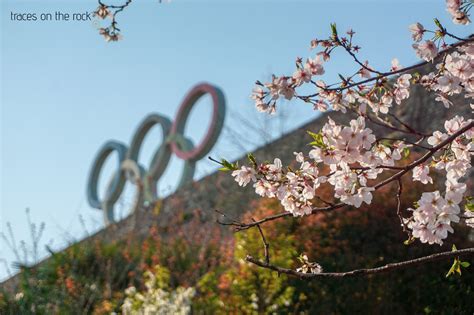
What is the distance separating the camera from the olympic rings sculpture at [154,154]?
15.1 m

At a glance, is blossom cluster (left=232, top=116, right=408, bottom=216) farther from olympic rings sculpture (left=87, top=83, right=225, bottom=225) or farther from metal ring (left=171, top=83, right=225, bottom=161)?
olympic rings sculpture (left=87, top=83, right=225, bottom=225)

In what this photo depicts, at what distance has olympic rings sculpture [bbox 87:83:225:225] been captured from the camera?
49.5 feet

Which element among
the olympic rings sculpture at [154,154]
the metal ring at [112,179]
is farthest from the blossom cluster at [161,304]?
the metal ring at [112,179]

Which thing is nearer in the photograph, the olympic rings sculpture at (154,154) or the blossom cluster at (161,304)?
the blossom cluster at (161,304)

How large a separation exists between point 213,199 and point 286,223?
7.96 m

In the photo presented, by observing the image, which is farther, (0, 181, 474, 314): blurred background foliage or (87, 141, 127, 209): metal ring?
(87, 141, 127, 209): metal ring

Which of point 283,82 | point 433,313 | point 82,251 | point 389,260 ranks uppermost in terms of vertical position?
point 82,251

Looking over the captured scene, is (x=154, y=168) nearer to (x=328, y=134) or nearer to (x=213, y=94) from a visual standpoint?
(x=213, y=94)

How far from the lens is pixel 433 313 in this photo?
20.7ft

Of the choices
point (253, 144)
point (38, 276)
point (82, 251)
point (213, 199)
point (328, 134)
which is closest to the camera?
point (328, 134)

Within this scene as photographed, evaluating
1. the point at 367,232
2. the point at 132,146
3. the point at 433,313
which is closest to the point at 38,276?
the point at 367,232

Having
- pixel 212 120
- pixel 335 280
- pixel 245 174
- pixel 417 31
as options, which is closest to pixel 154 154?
pixel 212 120

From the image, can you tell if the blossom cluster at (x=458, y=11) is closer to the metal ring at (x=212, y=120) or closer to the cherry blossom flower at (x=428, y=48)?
the cherry blossom flower at (x=428, y=48)

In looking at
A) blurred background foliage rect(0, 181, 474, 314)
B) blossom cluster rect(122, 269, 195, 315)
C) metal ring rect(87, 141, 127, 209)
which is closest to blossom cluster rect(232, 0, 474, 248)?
blurred background foliage rect(0, 181, 474, 314)
